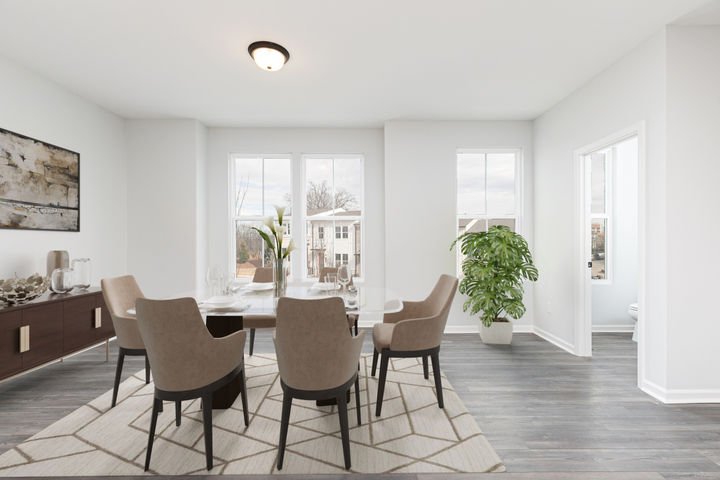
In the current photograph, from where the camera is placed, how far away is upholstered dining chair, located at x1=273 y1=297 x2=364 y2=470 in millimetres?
1723

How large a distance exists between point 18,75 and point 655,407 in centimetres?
618

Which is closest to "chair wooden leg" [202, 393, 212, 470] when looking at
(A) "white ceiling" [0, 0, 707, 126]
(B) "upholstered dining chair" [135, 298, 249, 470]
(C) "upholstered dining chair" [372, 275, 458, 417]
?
(B) "upholstered dining chair" [135, 298, 249, 470]

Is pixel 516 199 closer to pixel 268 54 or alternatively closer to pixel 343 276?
pixel 343 276

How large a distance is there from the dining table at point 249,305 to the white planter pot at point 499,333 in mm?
1983

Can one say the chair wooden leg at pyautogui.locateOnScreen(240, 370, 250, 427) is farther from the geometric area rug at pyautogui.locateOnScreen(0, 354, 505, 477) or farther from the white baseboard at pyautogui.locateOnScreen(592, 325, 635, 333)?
the white baseboard at pyautogui.locateOnScreen(592, 325, 635, 333)

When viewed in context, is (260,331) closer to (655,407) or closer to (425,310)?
(425,310)

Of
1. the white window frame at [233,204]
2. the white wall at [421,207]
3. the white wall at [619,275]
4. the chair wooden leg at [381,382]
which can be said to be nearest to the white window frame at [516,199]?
the white wall at [421,207]

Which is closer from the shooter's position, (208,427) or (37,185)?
(208,427)

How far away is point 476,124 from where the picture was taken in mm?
4695

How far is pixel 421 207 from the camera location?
15.3ft

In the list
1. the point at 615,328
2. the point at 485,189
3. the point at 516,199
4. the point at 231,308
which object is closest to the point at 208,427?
the point at 231,308

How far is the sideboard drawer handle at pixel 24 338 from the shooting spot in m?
2.55

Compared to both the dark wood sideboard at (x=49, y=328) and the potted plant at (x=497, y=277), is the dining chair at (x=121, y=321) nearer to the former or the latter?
the dark wood sideboard at (x=49, y=328)

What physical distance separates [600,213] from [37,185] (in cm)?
676
